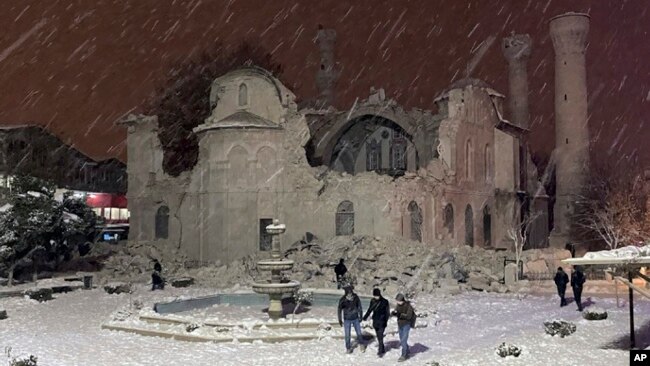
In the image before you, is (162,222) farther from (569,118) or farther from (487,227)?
(569,118)

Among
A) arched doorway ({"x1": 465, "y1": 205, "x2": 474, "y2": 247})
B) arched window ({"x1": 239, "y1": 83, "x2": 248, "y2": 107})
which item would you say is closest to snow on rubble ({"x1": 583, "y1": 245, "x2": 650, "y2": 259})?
arched doorway ({"x1": 465, "y1": 205, "x2": 474, "y2": 247})

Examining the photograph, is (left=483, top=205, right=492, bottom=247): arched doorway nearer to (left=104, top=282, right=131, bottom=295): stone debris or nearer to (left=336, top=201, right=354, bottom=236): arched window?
(left=336, top=201, right=354, bottom=236): arched window

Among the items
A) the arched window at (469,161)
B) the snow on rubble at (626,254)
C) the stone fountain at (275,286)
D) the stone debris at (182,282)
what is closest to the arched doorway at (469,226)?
the arched window at (469,161)

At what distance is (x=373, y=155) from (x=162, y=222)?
16.0 metres

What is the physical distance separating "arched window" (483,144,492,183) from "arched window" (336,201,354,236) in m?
12.0

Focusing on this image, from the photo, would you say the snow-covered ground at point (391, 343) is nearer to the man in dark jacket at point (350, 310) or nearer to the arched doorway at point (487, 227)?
the man in dark jacket at point (350, 310)

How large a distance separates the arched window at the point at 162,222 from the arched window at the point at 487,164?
67.4 ft

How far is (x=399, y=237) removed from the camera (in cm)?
3441

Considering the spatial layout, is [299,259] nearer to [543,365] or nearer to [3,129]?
[543,365]

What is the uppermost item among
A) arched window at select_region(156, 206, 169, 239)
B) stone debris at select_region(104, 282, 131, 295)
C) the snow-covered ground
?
arched window at select_region(156, 206, 169, 239)

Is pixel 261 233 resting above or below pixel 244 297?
above

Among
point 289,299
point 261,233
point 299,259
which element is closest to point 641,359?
point 289,299

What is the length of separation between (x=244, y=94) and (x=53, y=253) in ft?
45.2

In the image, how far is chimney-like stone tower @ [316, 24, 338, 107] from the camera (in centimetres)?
5841
